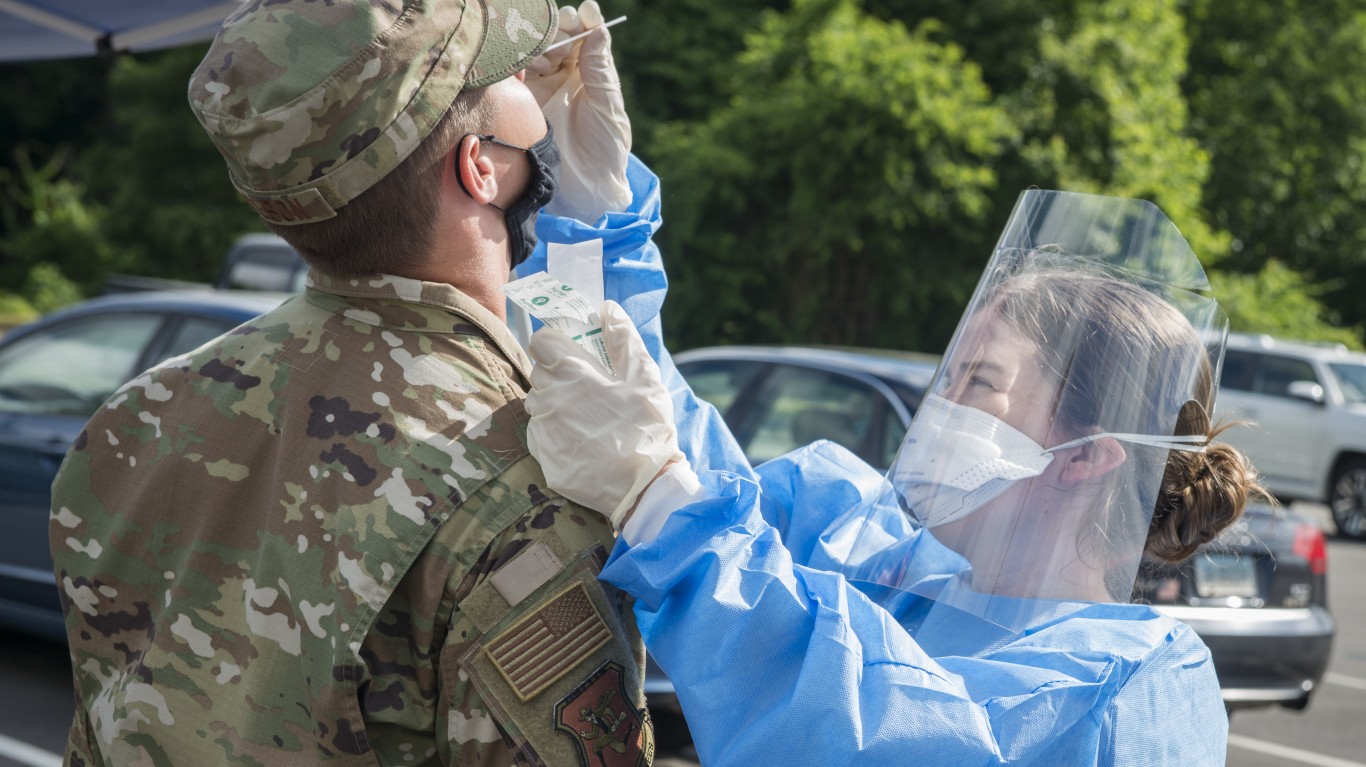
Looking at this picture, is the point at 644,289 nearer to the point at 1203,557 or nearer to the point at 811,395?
the point at 811,395

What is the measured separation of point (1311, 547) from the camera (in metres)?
5.76

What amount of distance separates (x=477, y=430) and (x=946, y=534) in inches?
32.2

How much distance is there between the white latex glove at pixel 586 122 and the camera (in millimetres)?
2070

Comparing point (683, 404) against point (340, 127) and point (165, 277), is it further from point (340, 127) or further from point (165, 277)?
point (165, 277)

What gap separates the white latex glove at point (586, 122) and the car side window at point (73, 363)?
389 cm

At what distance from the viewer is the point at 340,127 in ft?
4.64

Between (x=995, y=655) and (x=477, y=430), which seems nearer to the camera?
(x=477, y=430)

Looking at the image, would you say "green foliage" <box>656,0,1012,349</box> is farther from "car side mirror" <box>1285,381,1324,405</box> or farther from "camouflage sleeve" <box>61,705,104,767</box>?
"camouflage sleeve" <box>61,705,104,767</box>

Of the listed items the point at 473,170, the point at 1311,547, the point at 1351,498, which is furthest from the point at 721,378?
the point at 1351,498

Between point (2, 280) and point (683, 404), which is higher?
point (683, 404)

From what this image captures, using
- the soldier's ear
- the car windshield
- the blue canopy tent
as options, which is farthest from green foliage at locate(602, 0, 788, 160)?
the soldier's ear

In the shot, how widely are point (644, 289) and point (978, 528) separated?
633 millimetres

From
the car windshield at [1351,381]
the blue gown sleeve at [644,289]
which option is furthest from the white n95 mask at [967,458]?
the car windshield at [1351,381]

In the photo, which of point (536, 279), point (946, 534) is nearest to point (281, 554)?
point (536, 279)
